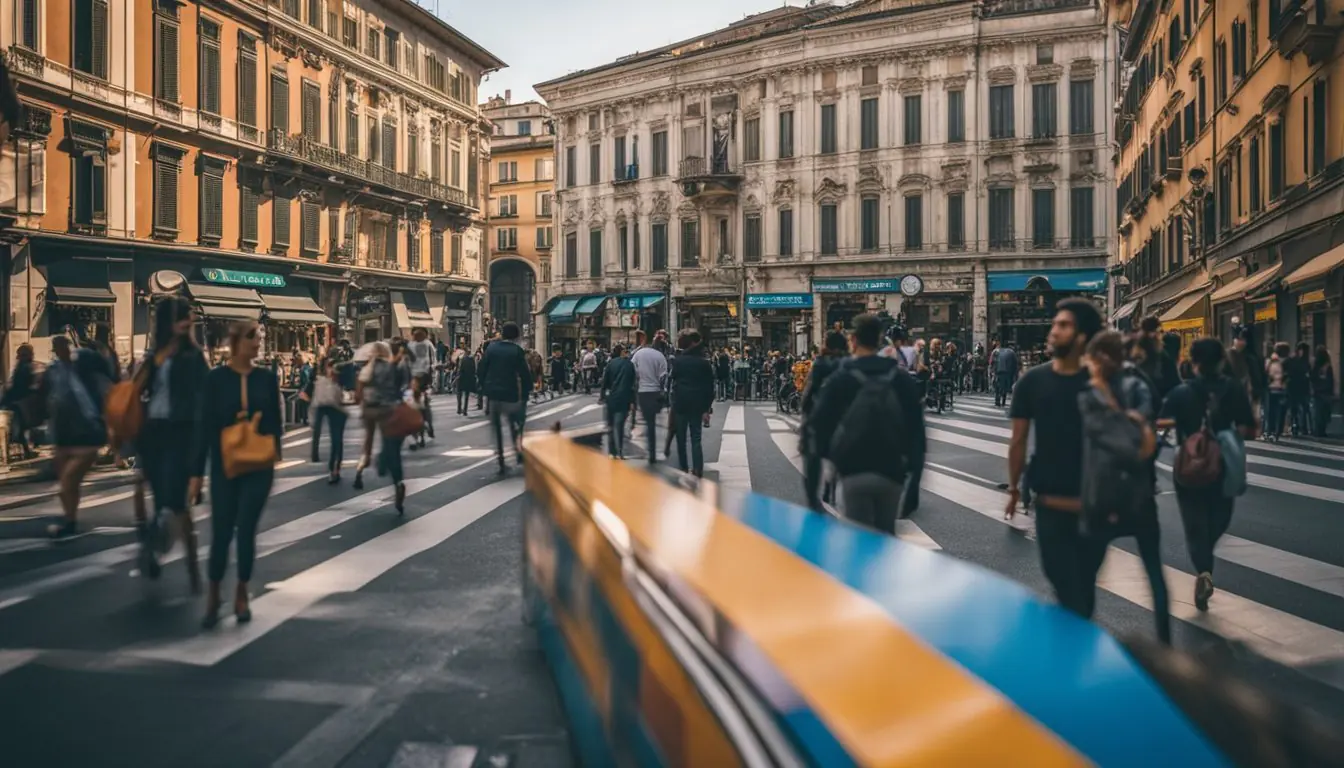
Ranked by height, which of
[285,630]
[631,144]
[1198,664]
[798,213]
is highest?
[631,144]

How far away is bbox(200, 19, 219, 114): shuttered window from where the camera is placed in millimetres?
30984

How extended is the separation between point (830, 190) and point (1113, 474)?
39.1 meters

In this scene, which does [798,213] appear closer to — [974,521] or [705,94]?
[705,94]

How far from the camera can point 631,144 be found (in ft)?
158

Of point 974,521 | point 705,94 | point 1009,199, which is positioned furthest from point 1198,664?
point 705,94

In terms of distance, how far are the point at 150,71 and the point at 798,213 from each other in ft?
80.1

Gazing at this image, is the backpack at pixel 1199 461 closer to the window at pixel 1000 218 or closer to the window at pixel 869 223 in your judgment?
the window at pixel 1000 218

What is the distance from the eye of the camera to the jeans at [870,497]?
5.59 m

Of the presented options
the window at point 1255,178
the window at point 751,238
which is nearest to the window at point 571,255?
the window at point 751,238

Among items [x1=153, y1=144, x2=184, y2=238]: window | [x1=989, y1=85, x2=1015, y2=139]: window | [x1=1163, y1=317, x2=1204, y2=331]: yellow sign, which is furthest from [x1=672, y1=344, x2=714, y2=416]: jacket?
[x1=989, y1=85, x2=1015, y2=139]: window

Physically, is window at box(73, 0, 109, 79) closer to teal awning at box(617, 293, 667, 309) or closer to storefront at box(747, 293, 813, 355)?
teal awning at box(617, 293, 667, 309)

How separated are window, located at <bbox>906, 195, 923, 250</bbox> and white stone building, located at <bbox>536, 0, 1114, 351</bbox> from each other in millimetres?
79

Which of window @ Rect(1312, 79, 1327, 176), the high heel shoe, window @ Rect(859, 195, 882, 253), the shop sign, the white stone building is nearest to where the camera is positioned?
the high heel shoe

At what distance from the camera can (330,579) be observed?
23.1 ft
